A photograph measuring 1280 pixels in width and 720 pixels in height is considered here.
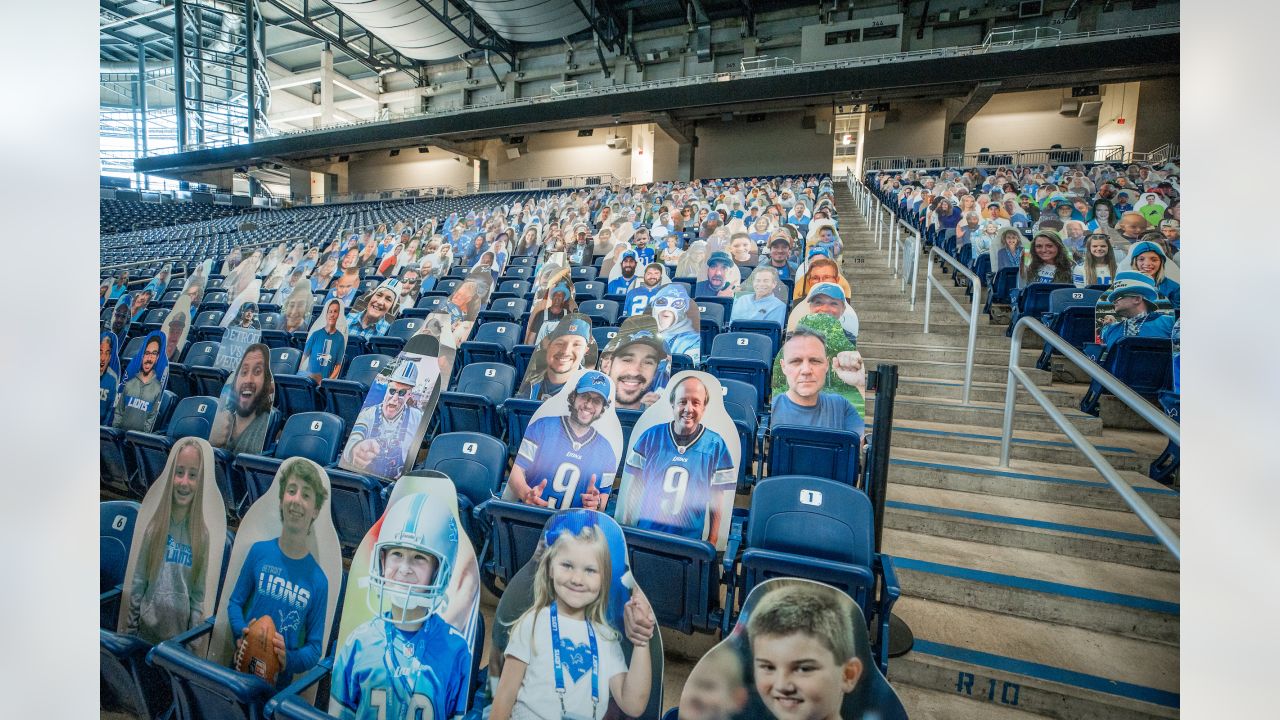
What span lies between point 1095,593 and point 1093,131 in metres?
22.1

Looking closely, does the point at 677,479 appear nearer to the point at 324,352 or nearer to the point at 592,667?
the point at 592,667

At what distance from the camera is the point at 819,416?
123 inches

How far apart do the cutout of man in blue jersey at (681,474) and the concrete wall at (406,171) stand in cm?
2601

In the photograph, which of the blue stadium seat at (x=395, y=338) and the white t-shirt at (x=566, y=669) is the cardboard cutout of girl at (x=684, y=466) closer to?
the white t-shirt at (x=566, y=669)

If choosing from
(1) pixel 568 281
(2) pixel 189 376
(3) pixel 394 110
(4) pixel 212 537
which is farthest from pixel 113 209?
(4) pixel 212 537

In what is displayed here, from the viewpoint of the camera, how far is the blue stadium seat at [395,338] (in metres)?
5.04

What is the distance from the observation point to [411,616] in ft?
6.22

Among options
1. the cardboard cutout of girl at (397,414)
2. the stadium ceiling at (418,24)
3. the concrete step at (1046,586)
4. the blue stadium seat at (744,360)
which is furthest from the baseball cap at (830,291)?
the stadium ceiling at (418,24)

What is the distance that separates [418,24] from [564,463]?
96.0ft

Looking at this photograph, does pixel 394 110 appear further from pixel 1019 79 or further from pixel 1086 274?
pixel 1086 274

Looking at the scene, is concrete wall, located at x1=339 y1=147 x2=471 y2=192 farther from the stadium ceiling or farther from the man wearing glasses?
the man wearing glasses

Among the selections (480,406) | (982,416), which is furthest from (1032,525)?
(480,406)

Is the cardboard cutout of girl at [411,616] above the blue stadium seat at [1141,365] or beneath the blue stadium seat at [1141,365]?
beneath

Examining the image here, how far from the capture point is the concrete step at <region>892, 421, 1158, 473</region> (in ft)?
10.1
